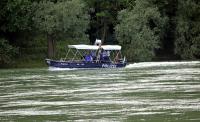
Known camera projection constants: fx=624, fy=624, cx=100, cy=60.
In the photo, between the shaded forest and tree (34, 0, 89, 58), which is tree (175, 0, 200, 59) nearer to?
the shaded forest

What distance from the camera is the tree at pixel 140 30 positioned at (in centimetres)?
9350

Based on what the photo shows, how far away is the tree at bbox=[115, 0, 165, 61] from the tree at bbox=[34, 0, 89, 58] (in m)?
6.50

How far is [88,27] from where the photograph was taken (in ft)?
319

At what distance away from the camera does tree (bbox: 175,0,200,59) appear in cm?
9588

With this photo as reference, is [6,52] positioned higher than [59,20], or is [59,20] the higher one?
A: [59,20]

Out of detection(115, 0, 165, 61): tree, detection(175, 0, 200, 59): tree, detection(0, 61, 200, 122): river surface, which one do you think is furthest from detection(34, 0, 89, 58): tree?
detection(0, 61, 200, 122): river surface

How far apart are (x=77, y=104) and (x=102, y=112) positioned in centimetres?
410

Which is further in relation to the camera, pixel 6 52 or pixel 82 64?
pixel 6 52

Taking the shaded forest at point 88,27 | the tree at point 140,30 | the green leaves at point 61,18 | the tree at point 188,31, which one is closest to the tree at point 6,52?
the shaded forest at point 88,27

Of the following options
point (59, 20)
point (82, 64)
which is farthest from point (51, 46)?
point (82, 64)

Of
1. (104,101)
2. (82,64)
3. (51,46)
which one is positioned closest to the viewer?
(104,101)

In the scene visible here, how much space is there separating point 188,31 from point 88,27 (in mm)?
15580

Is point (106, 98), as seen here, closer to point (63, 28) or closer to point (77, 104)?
point (77, 104)

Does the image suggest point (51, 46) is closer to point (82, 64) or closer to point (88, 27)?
point (88, 27)
